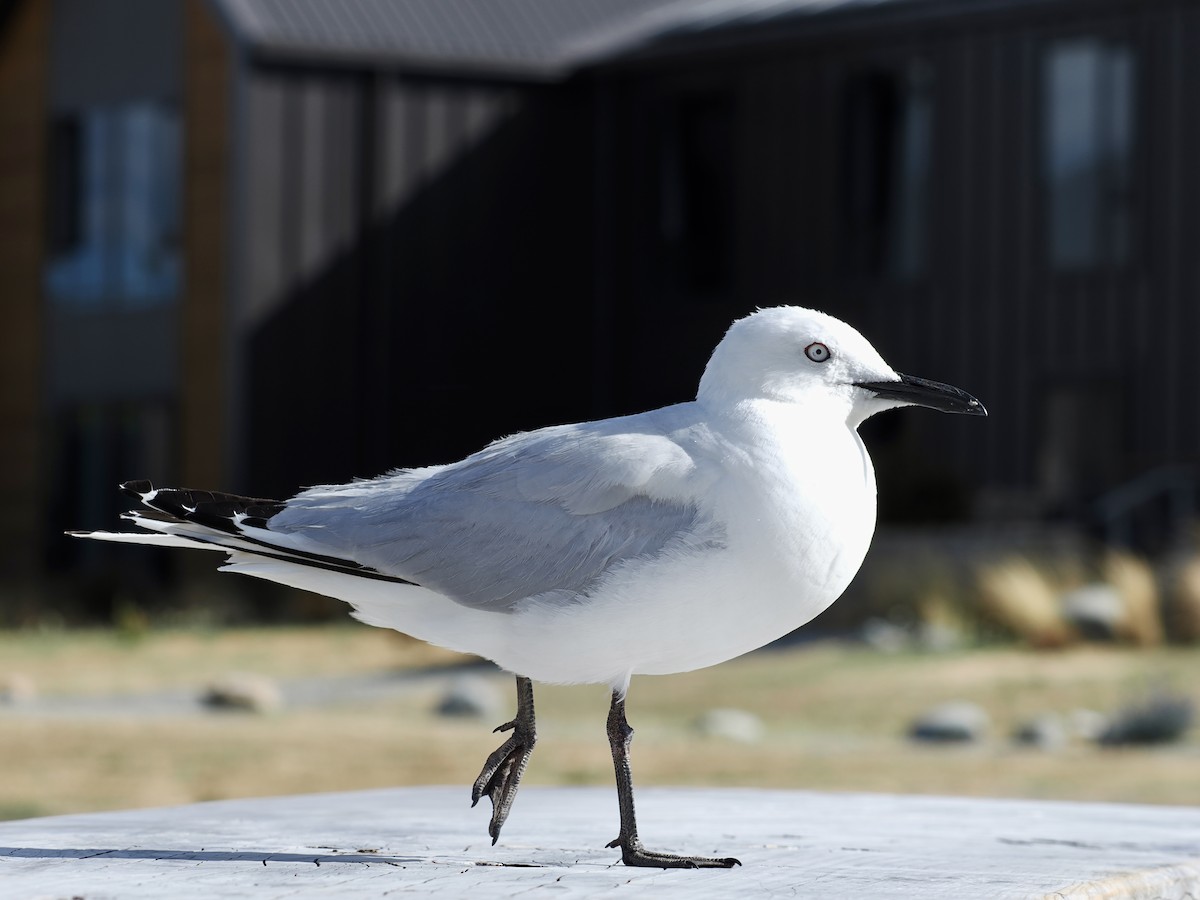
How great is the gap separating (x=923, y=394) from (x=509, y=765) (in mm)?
1205

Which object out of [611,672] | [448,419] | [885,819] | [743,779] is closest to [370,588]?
[611,672]

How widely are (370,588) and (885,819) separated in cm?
186

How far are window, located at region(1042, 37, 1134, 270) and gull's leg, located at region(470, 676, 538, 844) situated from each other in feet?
55.0

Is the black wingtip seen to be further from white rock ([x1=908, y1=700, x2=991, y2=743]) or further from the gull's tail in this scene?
white rock ([x1=908, y1=700, x2=991, y2=743])

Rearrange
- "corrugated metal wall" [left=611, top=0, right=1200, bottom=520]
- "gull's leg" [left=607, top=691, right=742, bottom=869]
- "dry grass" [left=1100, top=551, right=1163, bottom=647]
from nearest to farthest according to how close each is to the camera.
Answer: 1. "gull's leg" [left=607, top=691, right=742, bottom=869]
2. "dry grass" [left=1100, top=551, right=1163, bottom=647]
3. "corrugated metal wall" [left=611, top=0, right=1200, bottom=520]

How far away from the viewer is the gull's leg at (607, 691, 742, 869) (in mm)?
3969

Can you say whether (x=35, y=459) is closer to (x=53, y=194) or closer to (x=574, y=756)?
(x=53, y=194)

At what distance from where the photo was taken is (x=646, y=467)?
154 inches

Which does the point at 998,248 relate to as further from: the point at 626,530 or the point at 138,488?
the point at 138,488

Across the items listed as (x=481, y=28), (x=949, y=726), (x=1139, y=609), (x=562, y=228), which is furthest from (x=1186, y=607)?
(x=481, y=28)

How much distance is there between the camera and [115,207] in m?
23.2

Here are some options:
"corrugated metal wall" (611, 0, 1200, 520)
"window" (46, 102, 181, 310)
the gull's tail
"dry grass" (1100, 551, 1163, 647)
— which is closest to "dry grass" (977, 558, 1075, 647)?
"dry grass" (1100, 551, 1163, 647)

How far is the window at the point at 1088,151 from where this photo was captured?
1969 cm

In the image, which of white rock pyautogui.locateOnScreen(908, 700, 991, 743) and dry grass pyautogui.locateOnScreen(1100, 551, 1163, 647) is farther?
dry grass pyautogui.locateOnScreen(1100, 551, 1163, 647)
